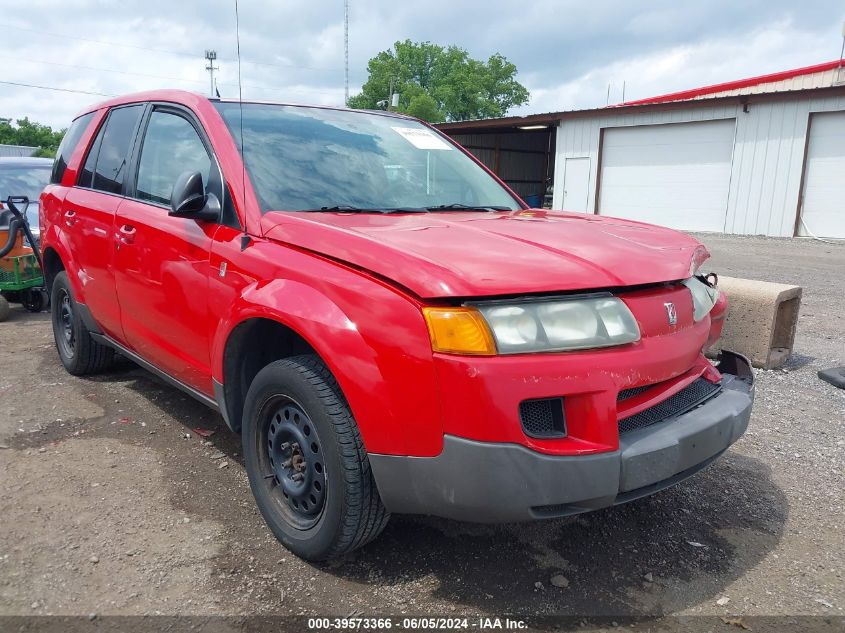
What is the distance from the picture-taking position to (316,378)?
2.36 metres

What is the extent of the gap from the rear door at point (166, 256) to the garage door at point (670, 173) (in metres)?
18.0

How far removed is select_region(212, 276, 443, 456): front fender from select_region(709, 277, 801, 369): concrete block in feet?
12.0

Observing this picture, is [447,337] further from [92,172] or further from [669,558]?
[92,172]

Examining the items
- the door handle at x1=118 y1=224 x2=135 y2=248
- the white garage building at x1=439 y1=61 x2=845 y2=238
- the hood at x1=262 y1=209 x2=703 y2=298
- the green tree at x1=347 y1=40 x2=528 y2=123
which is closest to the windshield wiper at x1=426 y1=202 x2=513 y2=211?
the hood at x1=262 y1=209 x2=703 y2=298

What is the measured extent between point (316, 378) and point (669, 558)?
1.59m

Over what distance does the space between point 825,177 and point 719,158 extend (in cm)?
271

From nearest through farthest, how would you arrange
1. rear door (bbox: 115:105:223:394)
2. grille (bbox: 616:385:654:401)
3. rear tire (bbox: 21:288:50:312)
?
1. grille (bbox: 616:385:654:401)
2. rear door (bbox: 115:105:223:394)
3. rear tire (bbox: 21:288:50:312)

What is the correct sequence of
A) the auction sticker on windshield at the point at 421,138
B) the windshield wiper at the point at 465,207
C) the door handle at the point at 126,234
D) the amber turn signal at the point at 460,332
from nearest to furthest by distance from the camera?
the amber turn signal at the point at 460,332 < the windshield wiper at the point at 465,207 < the door handle at the point at 126,234 < the auction sticker on windshield at the point at 421,138

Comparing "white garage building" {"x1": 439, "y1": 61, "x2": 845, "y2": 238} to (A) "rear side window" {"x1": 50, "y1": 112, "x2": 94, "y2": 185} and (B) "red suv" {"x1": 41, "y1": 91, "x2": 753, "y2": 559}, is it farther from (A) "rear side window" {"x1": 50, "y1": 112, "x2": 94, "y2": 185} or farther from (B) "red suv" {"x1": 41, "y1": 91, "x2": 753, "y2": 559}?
(A) "rear side window" {"x1": 50, "y1": 112, "x2": 94, "y2": 185}

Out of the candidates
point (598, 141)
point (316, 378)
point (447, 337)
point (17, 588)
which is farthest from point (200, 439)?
point (598, 141)

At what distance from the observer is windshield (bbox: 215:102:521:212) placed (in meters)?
2.94

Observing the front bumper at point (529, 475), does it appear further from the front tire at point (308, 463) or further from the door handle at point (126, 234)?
the door handle at point (126, 234)

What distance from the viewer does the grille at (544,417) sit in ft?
6.68

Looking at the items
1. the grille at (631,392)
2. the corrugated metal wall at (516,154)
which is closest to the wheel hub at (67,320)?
the grille at (631,392)
